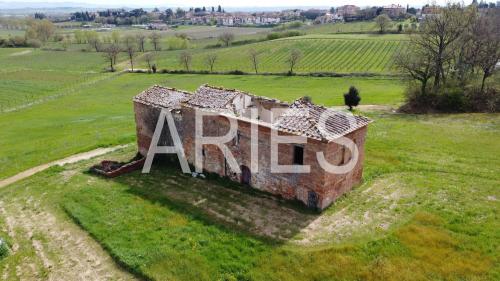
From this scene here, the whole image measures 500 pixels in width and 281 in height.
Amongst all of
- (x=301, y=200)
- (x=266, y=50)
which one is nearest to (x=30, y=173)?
(x=301, y=200)

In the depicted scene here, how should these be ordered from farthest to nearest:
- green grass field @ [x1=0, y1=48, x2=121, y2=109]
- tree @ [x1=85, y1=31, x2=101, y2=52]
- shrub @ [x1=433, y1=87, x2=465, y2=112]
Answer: tree @ [x1=85, y1=31, x2=101, y2=52] → green grass field @ [x1=0, y1=48, x2=121, y2=109] → shrub @ [x1=433, y1=87, x2=465, y2=112]

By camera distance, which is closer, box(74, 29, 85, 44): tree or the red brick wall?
the red brick wall

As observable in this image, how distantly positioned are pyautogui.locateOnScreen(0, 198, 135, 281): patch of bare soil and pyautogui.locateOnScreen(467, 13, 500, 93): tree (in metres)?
34.8

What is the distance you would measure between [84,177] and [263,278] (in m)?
14.1

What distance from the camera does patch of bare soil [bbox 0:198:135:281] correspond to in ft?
52.5

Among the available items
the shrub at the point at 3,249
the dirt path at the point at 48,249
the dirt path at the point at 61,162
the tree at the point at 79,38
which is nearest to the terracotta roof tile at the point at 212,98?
the dirt path at the point at 48,249

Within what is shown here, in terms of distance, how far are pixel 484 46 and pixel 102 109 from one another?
39249 millimetres

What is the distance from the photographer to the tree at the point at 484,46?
3838cm

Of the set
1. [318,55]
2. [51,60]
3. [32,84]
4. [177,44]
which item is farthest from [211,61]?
[51,60]

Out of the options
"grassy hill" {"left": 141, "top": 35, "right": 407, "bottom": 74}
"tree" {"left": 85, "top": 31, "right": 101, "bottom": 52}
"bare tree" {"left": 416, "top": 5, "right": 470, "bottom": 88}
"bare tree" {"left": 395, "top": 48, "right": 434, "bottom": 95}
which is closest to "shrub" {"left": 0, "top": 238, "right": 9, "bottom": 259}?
"bare tree" {"left": 395, "top": 48, "right": 434, "bottom": 95}

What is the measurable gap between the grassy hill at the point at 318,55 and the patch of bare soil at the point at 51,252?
53.4m

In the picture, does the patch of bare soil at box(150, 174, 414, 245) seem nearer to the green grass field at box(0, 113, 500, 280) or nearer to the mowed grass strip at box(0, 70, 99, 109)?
the green grass field at box(0, 113, 500, 280)

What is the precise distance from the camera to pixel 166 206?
65.7 feet

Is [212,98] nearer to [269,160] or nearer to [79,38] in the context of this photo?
Answer: [269,160]
